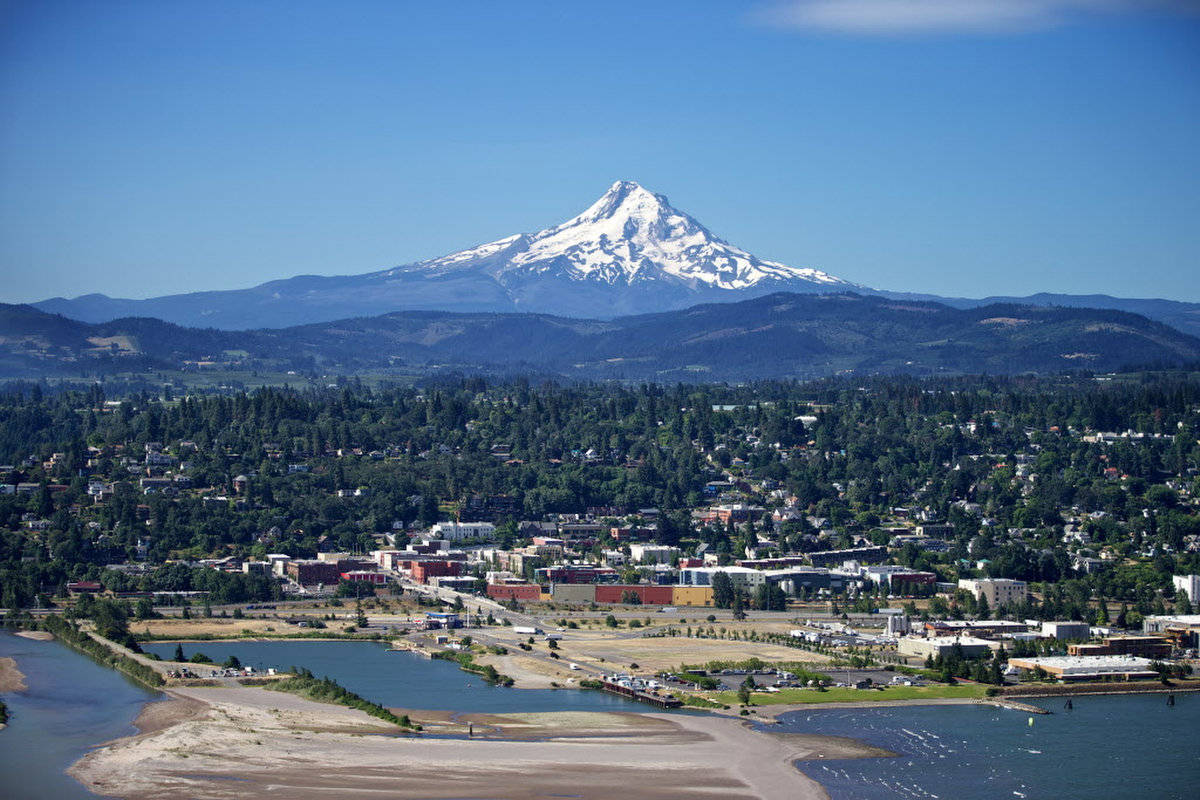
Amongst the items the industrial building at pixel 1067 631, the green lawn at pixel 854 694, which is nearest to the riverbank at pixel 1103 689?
the green lawn at pixel 854 694

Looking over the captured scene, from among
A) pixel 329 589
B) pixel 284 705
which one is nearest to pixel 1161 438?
pixel 329 589

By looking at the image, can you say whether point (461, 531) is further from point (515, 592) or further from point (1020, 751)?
point (1020, 751)

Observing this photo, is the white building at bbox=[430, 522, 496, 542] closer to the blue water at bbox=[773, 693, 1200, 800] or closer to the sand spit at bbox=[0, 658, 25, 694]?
the sand spit at bbox=[0, 658, 25, 694]

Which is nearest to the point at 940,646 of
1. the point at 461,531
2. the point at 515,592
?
the point at 515,592

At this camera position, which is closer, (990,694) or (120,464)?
(990,694)

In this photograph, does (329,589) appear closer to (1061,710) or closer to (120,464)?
(120,464)

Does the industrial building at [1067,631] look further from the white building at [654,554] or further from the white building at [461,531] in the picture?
the white building at [461,531]
